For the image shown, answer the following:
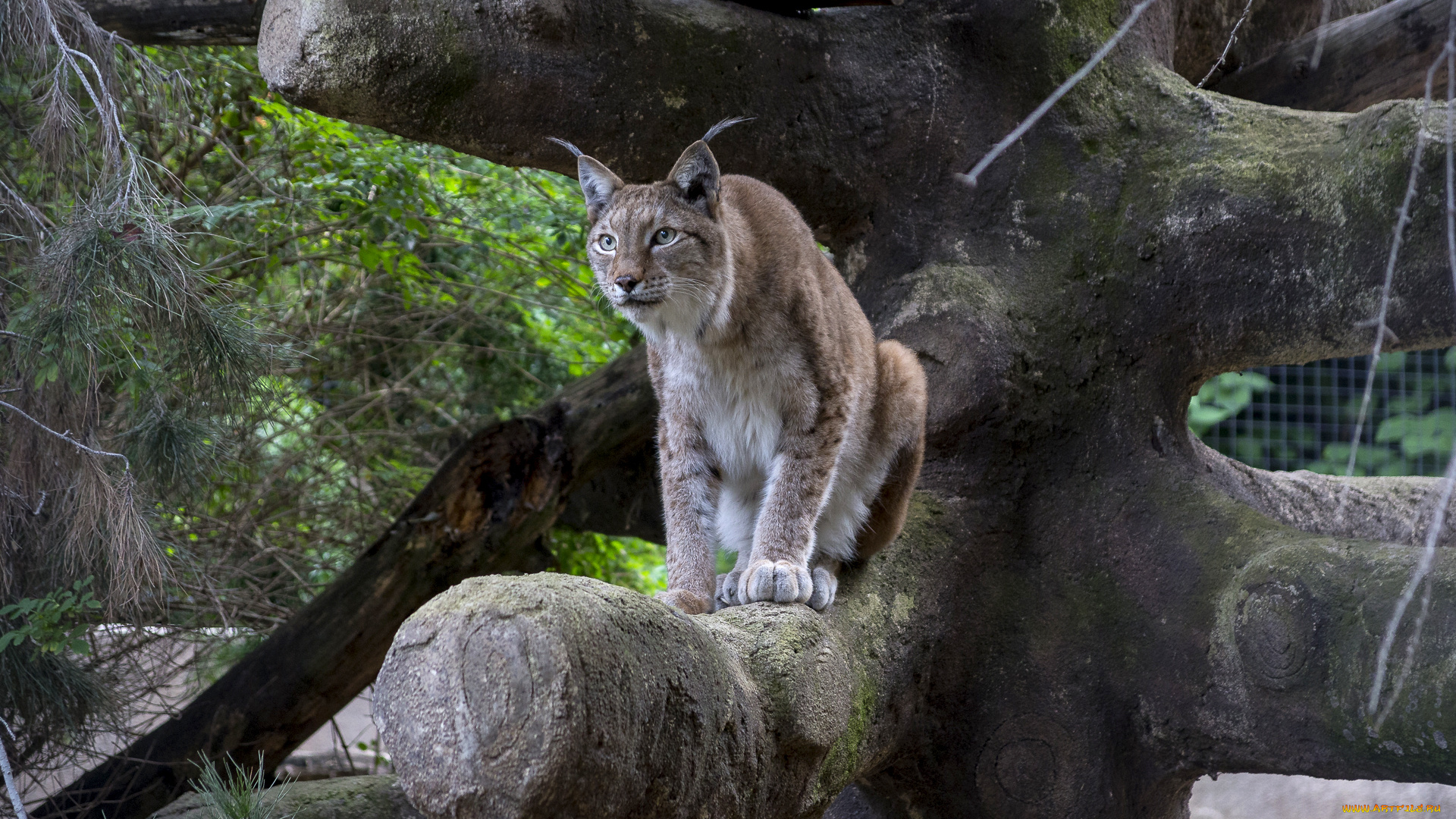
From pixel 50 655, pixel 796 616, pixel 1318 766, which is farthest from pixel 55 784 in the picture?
pixel 1318 766

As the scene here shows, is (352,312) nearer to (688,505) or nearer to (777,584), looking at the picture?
(688,505)

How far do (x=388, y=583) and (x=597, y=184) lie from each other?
2.11 metres

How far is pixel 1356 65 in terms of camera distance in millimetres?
4570

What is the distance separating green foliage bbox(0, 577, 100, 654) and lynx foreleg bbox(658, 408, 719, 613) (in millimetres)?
1635

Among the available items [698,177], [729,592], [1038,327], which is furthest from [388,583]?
[1038,327]

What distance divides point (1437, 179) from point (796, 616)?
201cm

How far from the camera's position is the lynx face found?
3.03 metres

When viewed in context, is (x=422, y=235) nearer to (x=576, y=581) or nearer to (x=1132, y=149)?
(x=1132, y=149)

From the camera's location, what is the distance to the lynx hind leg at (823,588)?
2918mm

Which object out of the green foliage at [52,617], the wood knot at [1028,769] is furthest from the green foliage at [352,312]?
the wood knot at [1028,769]

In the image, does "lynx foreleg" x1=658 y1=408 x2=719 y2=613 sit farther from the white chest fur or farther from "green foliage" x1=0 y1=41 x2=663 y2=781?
"green foliage" x1=0 y1=41 x2=663 y2=781

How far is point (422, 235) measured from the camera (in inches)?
192

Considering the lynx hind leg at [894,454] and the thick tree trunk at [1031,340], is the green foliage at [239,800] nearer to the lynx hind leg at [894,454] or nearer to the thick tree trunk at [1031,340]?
the thick tree trunk at [1031,340]

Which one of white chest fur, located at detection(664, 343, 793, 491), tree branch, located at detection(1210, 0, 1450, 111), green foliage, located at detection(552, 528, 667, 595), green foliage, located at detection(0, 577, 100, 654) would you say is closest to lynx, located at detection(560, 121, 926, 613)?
white chest fur, located at detection(664, 343, 793, 491)
